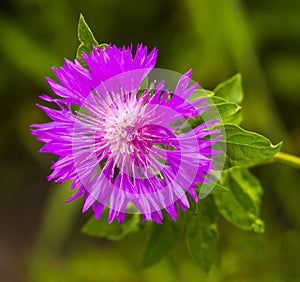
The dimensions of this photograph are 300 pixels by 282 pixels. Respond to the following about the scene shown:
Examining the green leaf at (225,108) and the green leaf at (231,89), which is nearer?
the green leaf at (225,108)

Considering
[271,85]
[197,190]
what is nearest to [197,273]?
[271,85]

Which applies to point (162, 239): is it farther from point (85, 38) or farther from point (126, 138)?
point (85, 38)

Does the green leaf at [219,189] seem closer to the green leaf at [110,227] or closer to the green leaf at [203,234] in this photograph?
the green leaf at [203,234]

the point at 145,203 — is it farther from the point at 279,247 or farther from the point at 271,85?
the point at 271,85

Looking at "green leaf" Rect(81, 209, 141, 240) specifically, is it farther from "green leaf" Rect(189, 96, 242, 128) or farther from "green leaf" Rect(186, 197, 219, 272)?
"green leaf" Rect(189, 96, 242, 128)

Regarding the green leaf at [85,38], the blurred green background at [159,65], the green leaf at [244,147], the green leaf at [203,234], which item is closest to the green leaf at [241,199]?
the green leaf at [203,234]

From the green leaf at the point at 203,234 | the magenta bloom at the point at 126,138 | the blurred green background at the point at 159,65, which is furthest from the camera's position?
the blurred green background at the point at 159,65

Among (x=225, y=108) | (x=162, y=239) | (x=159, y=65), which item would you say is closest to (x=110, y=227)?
(x=162, y=239)
